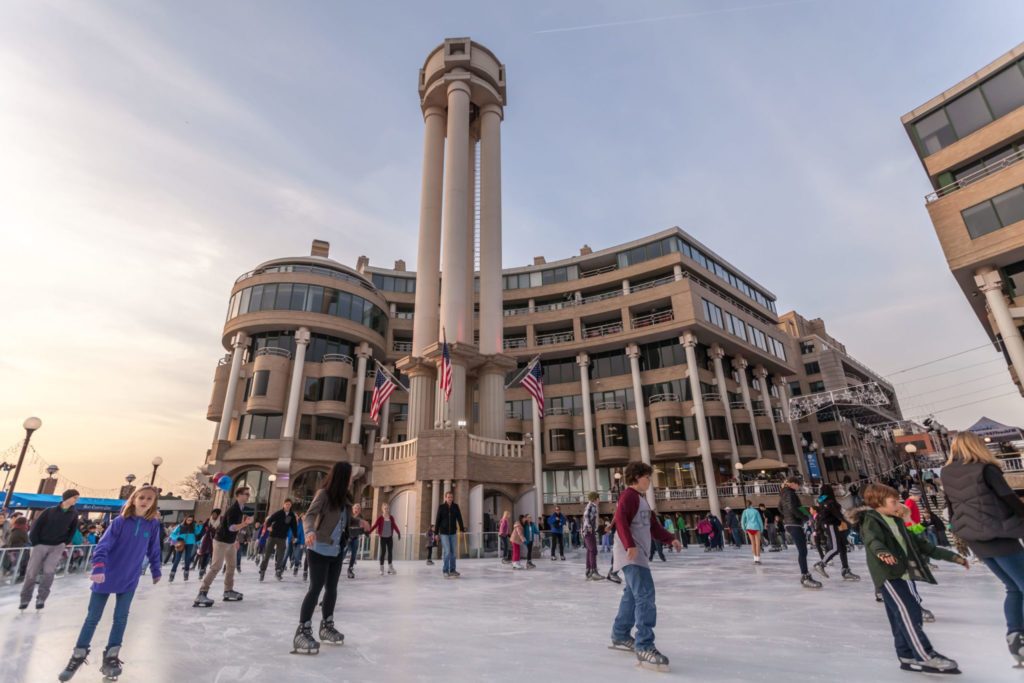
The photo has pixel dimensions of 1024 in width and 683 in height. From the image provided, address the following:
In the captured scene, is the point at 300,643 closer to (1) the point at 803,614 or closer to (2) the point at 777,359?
→ (1) the point at 803,614

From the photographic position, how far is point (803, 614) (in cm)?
629

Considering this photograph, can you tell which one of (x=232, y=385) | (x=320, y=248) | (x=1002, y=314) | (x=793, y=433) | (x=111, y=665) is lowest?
(x=111, y=665)

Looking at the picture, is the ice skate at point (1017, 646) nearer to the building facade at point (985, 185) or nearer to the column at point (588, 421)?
the building facade at point (985, 185)

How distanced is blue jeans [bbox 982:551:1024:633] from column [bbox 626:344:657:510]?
3282 cm

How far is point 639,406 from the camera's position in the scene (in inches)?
1505

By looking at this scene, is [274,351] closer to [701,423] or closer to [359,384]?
[359,384]

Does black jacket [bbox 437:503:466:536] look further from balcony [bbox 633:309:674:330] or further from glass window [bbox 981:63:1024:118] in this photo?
balcony [bbox 633:309:674:330]

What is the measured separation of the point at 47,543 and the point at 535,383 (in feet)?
53.4

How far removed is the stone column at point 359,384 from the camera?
123 feet

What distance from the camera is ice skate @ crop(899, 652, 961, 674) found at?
3701mm

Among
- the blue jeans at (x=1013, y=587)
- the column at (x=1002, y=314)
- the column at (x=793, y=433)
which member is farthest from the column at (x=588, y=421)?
the blue jeans at (x=1013, y=587)

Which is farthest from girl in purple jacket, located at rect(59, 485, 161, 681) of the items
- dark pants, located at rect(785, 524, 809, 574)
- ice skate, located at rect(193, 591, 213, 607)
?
dark pants, located at rect(785, 524, 809, 574)

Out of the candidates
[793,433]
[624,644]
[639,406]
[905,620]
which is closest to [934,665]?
[905,620]

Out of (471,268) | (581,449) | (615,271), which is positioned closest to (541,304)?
(615,271)
